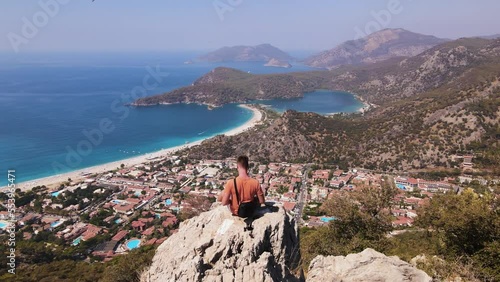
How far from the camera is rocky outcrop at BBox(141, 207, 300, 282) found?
4539mm

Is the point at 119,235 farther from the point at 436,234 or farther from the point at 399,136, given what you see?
the point at 399,136

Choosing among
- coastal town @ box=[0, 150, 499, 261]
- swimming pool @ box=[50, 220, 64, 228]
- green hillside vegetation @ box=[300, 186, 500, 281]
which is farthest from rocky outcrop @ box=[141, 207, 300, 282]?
swimming pool @ box=[50, 220, 64, 228]

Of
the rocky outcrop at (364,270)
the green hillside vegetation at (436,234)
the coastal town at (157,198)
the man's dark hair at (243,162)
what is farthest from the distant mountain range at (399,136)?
the man's dark hair at (243,162)

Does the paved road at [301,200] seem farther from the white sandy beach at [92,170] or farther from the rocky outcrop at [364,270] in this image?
the white sandy beach at [92,170]

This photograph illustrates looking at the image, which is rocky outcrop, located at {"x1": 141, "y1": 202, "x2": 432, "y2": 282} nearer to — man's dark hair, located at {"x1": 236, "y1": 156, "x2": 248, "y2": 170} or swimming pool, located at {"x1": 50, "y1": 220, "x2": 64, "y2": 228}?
man's dark hair, located at {"x1": 236, "y1": 156, "x2": 248, "y2": 170}

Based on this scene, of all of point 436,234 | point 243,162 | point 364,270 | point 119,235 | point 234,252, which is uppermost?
point 243,162

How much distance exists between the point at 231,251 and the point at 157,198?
4123cm

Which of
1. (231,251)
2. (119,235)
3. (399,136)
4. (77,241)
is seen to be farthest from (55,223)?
(399,136)

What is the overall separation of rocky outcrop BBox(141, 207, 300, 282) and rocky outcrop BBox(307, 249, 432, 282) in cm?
146

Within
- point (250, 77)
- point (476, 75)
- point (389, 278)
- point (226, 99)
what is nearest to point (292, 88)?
point (250, 77)

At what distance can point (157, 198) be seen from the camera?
4331 cm

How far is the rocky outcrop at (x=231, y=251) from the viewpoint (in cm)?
454

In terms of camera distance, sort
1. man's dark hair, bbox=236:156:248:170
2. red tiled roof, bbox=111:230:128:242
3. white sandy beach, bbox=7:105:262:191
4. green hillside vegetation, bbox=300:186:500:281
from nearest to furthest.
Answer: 1. man's dark hair, bbox=236:156:248:170
2. green hillside vegetation, bbox=300:186:500:281
3. red tiled roof, bbox=111:230:128:242
4. white sandy beach, bbox=7:105:262:191

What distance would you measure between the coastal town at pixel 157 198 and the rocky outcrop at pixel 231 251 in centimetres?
2003
